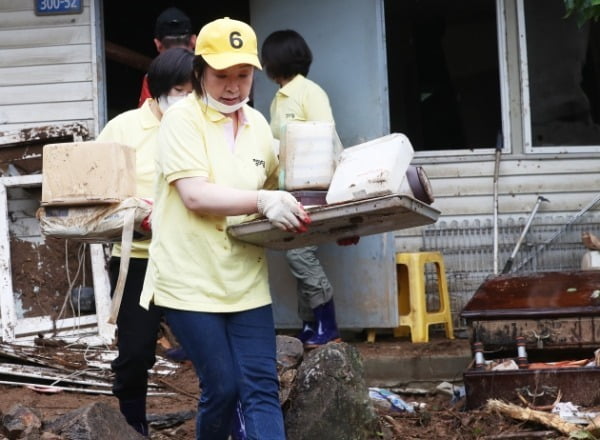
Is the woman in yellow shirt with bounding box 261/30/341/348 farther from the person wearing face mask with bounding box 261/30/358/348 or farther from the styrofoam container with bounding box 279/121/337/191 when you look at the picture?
the styrofoam container with bounding box 279/121/337/191

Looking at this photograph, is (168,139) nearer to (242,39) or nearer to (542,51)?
(242,39)

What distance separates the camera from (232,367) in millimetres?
4223

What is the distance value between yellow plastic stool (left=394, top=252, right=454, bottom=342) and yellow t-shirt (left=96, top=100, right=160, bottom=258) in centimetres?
304

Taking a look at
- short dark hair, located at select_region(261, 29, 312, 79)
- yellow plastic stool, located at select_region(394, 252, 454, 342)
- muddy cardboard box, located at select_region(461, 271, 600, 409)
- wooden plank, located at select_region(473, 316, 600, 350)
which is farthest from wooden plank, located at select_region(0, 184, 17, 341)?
wooden plank, located at select_region(473, 316, 600, 350)

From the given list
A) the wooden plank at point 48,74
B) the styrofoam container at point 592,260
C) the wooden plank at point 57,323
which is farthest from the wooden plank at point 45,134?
the styrofoam container at point 592,260

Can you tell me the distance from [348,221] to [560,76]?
485 cm

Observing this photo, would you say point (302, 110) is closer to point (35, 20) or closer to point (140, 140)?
point (35, 20)

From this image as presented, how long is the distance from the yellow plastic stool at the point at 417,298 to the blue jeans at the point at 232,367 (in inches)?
145

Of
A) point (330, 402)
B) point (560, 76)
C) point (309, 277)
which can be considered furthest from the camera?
point (560, 76)

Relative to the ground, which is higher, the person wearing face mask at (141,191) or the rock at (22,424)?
the person wearing face mask at (141,191)

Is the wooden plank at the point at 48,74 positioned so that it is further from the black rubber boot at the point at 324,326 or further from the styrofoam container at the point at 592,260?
the styrofoam container at the point at 592,260

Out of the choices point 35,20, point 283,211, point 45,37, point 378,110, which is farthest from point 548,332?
point 35,20

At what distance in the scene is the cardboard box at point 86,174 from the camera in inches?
193

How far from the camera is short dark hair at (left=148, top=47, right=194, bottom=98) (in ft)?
17.0
